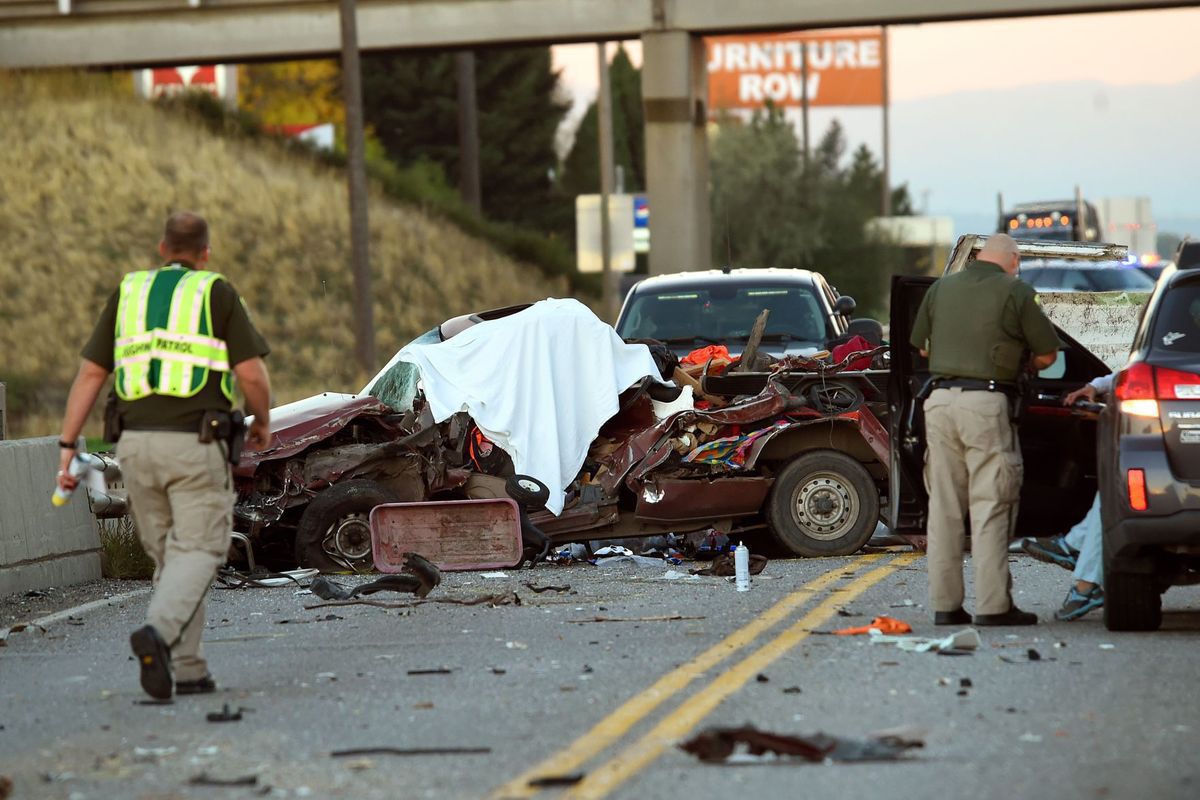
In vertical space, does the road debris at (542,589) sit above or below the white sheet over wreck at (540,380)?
below

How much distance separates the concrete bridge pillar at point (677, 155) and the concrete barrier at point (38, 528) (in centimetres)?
2487

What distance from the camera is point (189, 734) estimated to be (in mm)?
7227

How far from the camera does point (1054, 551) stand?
→ 1059 cm

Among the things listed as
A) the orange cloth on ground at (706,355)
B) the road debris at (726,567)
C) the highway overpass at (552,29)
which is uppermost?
the highway overpass at (552,29)

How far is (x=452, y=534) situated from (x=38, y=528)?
2.48m

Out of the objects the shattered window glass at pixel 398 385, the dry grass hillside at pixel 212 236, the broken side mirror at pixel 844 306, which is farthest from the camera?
the dry grass hillside at pixel 212 236

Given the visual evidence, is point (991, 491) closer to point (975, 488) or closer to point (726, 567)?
point (975, 488)

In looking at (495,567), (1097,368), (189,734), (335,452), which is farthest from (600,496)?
(189,734)

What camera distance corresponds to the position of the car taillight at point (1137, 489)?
350 inches

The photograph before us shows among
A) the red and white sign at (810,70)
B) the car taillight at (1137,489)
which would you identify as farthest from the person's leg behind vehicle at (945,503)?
the red and white sign at (810,70)

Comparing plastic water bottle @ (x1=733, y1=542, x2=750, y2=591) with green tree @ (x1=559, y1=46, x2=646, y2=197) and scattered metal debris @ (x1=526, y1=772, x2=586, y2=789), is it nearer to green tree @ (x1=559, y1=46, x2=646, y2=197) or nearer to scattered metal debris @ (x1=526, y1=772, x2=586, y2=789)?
scattered metal debris @ (x1=526, y1=772, x2=586, y2=789)

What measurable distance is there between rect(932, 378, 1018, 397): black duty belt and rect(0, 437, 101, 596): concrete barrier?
18.5 feet

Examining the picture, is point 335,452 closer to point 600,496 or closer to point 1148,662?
point 600,496

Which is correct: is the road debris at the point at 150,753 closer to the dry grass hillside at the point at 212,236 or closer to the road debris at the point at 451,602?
the road debris at the point at 451,602
